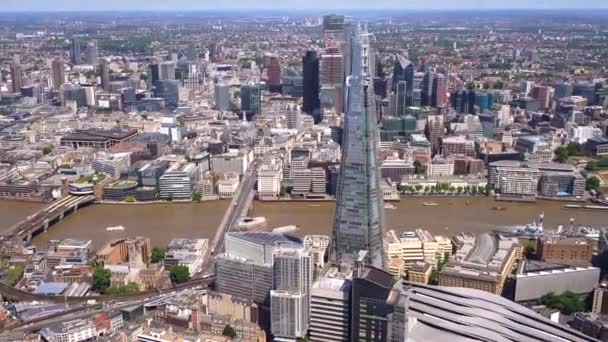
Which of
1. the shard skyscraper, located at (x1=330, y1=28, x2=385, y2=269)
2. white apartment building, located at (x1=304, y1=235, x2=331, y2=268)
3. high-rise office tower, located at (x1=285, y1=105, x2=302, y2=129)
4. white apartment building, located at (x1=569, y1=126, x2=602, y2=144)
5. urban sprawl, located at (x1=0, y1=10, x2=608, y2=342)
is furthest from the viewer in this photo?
high-rise office tower, located at (x1=285, y1=105, x2=302, y2=129)

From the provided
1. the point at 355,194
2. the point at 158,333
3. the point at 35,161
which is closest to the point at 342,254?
the point at 355,194

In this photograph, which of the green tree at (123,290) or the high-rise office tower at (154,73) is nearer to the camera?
the green tree at (123,290)

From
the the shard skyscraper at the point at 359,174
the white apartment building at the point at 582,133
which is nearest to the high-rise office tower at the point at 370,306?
the the shard skyscraper at the point at 359,174

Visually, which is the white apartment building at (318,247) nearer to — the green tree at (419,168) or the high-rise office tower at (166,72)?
the green tree at (419,168)

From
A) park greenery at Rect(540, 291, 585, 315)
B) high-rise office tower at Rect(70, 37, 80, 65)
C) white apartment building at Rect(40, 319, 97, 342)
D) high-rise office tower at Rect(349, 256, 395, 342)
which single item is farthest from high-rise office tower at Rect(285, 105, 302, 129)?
high-rise office tower at Rect(70, 37, 80, 65)

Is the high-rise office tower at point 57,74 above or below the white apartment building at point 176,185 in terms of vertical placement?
above

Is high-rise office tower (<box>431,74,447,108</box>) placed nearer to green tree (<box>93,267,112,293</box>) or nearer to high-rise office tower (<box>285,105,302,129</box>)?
high-rise office tower (<box>285,105,302,129</box>)
